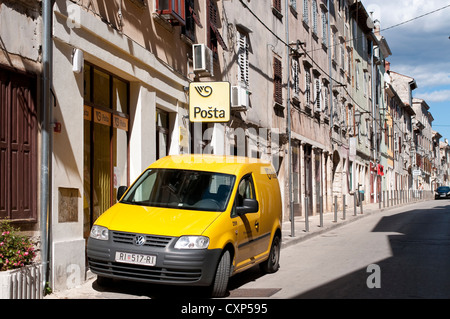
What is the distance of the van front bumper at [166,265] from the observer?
7.14 meters

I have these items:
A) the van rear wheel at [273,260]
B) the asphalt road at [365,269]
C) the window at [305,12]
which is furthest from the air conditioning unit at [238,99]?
the window at [305,12]

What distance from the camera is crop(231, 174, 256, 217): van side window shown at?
8531 mm

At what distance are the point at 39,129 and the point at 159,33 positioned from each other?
214 inches

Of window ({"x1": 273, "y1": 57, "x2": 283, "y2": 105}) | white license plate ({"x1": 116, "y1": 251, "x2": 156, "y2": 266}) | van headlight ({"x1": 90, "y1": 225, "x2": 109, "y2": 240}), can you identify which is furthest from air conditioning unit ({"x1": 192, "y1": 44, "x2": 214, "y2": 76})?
white license plate ({"x1": 116, "y1": 251, "x2": 156, "y2": 266})

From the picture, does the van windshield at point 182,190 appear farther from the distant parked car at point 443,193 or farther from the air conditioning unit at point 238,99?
the distant parked car at point 443,193

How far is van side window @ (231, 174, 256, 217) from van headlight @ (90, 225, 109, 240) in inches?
67.8

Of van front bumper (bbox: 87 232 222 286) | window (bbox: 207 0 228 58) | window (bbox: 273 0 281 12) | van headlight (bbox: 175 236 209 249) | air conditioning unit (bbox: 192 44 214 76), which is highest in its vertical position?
window (bbox: 273 0 281 12)

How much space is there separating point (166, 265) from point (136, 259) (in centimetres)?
38

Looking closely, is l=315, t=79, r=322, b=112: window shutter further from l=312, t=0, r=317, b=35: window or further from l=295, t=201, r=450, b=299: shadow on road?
l=295, t=201, r=450, b=299: shadow on road

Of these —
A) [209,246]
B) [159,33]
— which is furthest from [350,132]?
[209,246]

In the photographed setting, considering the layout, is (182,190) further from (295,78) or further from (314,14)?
(314,14)

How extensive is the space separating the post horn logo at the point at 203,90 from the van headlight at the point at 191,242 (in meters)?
6.93
